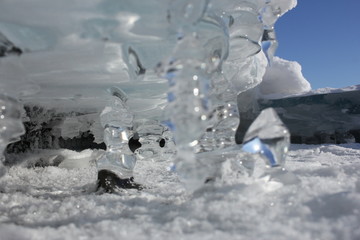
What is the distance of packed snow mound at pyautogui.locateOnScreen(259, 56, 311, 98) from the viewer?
14.6 ft

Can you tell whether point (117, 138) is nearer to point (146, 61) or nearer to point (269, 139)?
point (146, 61)

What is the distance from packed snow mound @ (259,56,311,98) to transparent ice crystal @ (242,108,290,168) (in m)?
3.44

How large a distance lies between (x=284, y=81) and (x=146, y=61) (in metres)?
3.62

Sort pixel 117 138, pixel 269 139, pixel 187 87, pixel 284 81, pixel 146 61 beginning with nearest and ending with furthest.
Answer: pixel 187 87 < pixel 269 139 < pixel 146 61 < pixel 117 138 < pixel 284 81

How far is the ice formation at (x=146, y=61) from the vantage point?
0.98m

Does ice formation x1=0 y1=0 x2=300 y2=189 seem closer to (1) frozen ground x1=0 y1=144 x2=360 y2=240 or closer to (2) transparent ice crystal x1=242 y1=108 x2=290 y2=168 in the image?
(2) transparent ice crystal x1=242 y1=108 x2=290 y2=168

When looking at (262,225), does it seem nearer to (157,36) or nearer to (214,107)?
(157,36)

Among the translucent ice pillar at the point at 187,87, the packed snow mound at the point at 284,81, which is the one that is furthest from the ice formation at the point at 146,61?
the packed snow mound at the point at 284,81

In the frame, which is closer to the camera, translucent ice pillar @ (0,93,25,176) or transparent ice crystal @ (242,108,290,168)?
transparent ice crystal @ (242,108,290,168)

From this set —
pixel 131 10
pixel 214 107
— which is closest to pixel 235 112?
pixel 214 107

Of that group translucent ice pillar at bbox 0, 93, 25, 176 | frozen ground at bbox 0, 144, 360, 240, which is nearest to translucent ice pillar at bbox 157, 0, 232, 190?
frozen ground at bbox 0, 144, 360, 240

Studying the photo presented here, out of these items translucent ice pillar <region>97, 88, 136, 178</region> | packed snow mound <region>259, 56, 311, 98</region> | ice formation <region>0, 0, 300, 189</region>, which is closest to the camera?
ice formation <region>0, 0, 300, 189</region>

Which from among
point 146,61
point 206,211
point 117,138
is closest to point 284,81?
point 117,138

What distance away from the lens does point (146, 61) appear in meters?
1.32
